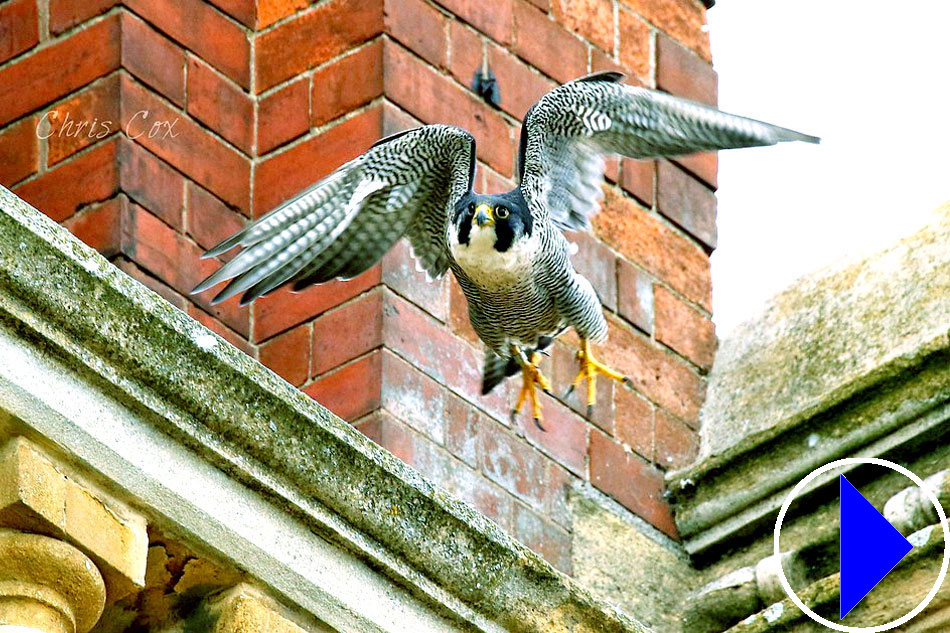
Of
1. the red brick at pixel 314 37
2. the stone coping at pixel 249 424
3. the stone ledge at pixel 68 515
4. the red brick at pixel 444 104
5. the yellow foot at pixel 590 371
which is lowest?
the stone ledge at pixel 68 515

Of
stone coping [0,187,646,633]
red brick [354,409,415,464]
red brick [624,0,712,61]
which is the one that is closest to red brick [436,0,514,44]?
red brick [624,0,712,61]

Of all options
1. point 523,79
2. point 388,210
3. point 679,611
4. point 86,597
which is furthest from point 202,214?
point 86,597

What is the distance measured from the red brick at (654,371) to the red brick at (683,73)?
786mm

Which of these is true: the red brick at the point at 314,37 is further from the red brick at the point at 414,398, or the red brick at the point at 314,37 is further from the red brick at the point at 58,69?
the red brick at the point at 414,398

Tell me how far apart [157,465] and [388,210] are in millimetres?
1759

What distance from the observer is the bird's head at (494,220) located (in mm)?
6266

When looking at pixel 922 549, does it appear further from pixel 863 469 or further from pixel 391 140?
pixel 391 140

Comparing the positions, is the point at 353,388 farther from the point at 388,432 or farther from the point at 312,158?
the point at 312,158

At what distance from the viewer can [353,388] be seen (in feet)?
20.8

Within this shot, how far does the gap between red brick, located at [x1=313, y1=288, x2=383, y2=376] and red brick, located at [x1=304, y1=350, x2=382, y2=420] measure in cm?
3

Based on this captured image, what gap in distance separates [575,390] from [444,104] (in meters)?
0.81

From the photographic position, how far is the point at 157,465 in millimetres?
4992

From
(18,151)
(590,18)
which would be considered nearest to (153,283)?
(18,151)

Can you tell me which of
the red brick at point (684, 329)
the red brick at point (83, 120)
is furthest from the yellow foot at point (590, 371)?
the red brick at point (83, 120)
